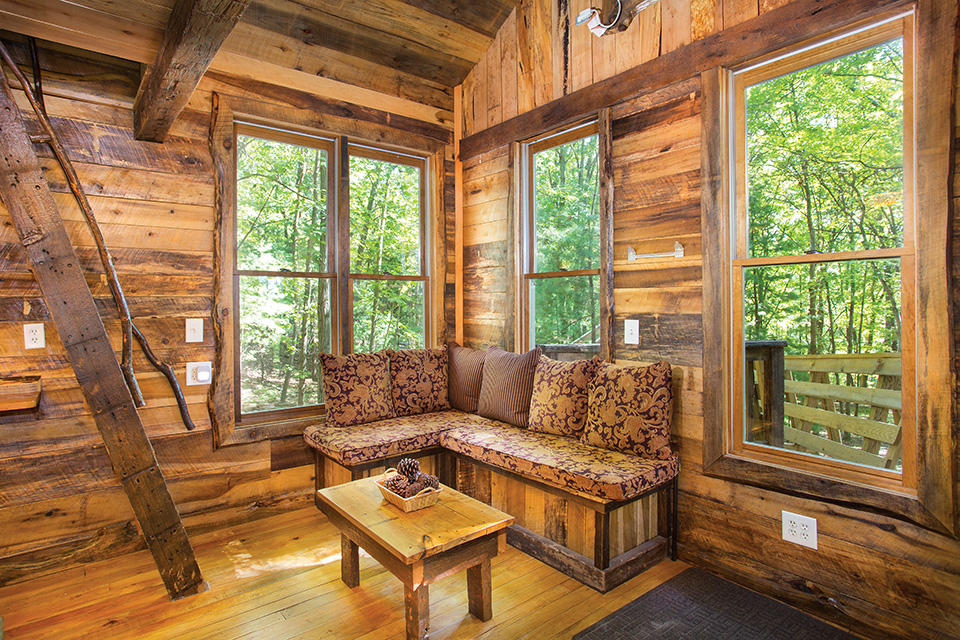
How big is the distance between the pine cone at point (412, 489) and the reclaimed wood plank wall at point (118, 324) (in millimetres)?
1524

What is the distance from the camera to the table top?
180 cm

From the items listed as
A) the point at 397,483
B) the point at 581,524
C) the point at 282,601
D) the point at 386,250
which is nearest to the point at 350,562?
the point at 282,601

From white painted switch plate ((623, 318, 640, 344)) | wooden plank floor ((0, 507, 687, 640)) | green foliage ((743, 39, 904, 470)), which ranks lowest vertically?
wooden plank floor ((0, 507, 687, 640))

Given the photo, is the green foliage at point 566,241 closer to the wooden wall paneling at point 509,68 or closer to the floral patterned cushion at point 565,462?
the wooden wall paneling at point 509,68

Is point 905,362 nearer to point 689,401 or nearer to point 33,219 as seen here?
point 689,401

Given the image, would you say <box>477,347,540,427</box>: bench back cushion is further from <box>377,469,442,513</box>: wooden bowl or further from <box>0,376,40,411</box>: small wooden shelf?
<box>0,376,40,411</box>: small wooden shelf

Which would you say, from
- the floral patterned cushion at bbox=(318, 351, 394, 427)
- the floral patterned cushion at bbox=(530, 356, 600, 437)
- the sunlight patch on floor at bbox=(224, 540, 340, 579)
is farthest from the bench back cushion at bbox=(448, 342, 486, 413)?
the sunlight patch on floor at bbox=(224, 540, 340, 579)

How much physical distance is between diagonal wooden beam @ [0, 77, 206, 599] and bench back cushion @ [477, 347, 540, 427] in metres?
A: 1.78

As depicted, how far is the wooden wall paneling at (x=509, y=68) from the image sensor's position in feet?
11.8

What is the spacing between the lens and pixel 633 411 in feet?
8.36

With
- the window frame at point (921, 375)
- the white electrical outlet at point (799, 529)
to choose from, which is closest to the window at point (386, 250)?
the window frame at point (921, 375)

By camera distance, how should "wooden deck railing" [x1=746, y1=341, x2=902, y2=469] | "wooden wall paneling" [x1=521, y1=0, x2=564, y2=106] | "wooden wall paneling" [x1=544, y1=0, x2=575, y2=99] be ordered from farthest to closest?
"wooden wall paneling" [x1=521, y1=0, x2=564, y2=106] < "wooden wall paneling" [x1=544, y1=0, x2=575, y2=99] < "wooden deck railing" [x1=746, y1=341, x2=902, y2=469]

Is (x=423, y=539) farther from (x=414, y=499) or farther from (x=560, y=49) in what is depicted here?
(x=560, y=49)

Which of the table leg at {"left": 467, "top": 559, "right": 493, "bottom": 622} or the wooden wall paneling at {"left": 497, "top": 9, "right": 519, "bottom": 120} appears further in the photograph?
the wooden wall paneling at {"left": 497, "top": 9, "right": 519, "bottom": 120}
